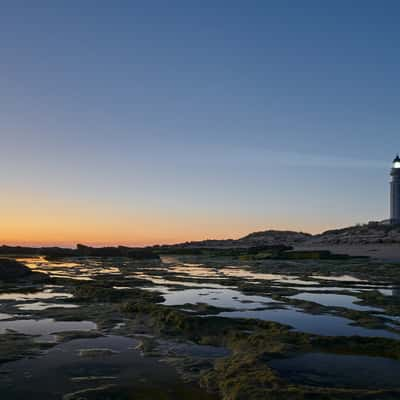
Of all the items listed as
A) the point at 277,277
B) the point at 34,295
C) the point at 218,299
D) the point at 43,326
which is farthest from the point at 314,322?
the point at 277,277

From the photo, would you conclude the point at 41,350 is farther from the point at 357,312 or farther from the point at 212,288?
the point at 212,288

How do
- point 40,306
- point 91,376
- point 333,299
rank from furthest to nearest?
1. point 333,299
2. point 40,306
3. point 91,376

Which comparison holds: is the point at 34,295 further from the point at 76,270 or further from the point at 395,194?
the point at 395,194

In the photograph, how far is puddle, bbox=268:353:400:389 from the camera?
23.0 feet

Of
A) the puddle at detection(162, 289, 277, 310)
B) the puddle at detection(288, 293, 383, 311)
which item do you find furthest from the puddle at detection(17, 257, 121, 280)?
the puddle at detection(288, 293, 383, 311)

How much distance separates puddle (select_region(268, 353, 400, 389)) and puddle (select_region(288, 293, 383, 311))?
6292 millimetres

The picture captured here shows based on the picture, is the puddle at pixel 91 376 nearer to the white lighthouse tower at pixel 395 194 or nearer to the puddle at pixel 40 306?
the puddle at pixel 40 306

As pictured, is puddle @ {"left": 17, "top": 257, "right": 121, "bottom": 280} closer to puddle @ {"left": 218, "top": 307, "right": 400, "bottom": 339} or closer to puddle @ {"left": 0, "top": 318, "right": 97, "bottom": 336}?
puddle @ {"left": 0, "top": 318, "right": 97, "bottom": 336}

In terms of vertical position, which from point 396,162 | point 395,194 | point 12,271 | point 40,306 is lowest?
point 40,306

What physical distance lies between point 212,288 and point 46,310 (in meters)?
9.02

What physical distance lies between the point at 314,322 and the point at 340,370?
4.39 m

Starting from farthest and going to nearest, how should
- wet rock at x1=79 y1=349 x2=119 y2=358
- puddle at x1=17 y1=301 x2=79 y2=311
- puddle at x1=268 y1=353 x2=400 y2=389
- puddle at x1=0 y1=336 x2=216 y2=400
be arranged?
puddle at x1=17 y1=301 x2=79 y2=311
wet rock at x1=79 y1=349 x2=119 y2=358
puddle at x1=268 y1=353 x2=400 y2=389
puddle at x1=0 y1=336 x2=216 y2=400

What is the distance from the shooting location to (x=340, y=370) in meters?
7.67

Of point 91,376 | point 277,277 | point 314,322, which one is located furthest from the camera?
point 277,277
